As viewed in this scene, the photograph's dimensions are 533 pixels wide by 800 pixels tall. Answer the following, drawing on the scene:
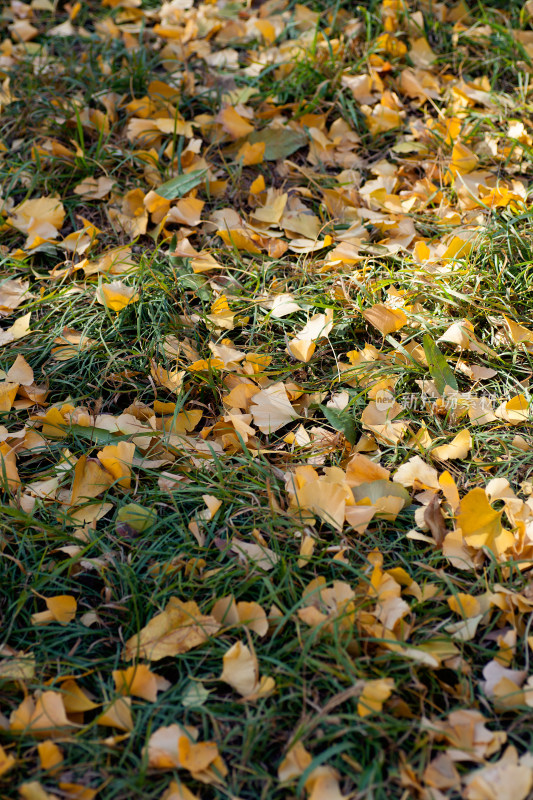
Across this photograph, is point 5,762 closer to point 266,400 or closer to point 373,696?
point 373,696

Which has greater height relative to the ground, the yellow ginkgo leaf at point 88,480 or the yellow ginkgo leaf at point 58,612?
the yellow ginkgo leaf at point 88,480

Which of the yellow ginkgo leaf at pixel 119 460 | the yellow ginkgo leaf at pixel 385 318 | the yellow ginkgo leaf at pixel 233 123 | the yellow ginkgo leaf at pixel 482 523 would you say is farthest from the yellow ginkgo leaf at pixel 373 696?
the yellow ginkgo leaf at pixel 233 123

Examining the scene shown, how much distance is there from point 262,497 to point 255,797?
0.60m

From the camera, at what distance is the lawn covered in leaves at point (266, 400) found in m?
1.27

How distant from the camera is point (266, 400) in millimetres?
1780

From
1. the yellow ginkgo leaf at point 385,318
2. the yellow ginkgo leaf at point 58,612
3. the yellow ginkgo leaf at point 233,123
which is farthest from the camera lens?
the yellow ginkgo leaf at point 233,123

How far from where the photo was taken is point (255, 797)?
47.9 inches

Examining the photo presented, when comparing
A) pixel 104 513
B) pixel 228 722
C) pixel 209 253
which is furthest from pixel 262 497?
pixel 209 253

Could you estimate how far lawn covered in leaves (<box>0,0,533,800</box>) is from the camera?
1273mm

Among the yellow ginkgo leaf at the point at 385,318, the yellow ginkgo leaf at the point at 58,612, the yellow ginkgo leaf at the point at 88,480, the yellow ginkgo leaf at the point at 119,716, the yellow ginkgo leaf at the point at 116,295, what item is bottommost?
the yellow ginkgo leaf at the point at 119,716

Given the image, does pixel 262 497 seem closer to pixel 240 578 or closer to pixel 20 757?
pixel 240 578

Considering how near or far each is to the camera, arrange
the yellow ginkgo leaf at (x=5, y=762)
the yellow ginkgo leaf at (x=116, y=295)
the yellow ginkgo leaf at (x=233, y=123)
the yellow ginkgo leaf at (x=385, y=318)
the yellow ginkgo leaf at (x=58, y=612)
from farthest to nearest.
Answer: the yellow ginkgo leaf at (x=233, y=123)
the yellow ginkgo leaf at (x=116, y=295)
the yellow ginkgo leaf at (x=385, y=318)
the yellow ginkgo leaf at (x=58, y=612)
the yellow ginkgo leaf at (x=5, y=762)

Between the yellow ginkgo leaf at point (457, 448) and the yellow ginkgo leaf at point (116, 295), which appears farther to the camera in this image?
the yellow ginkgo leaf at point (116, 295)

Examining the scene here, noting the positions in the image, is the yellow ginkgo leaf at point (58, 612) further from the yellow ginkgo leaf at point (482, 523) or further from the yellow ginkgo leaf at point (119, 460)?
the yellow ginkgo leaf at point (482, 523)
